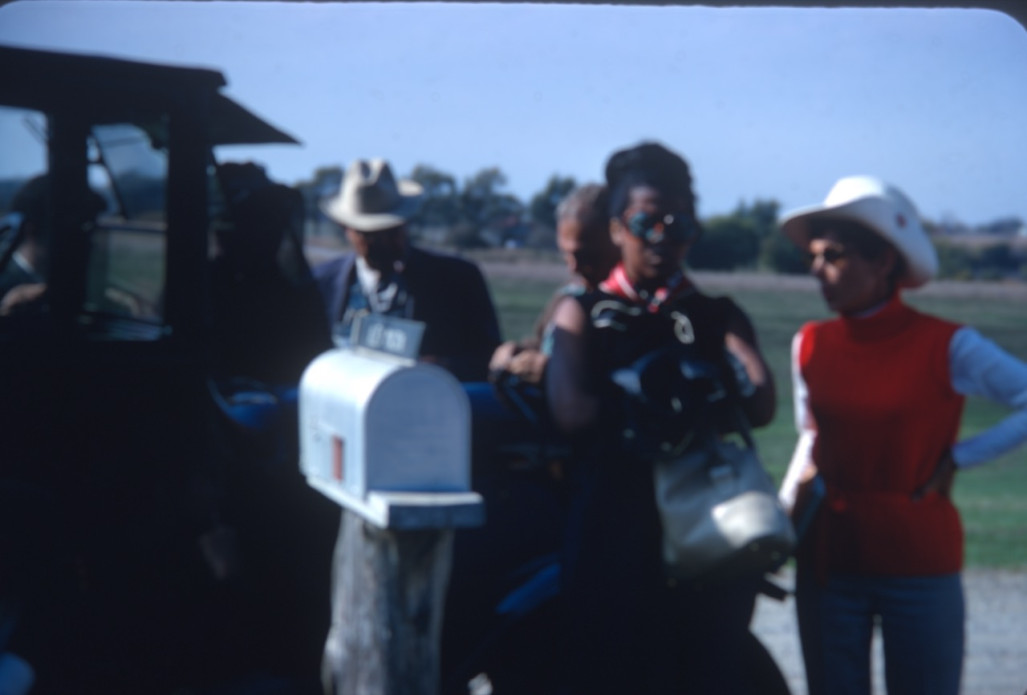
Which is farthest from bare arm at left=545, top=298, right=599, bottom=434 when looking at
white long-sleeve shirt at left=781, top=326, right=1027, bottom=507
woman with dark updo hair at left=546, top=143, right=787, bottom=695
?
white long-sleeve shirt at left=781, top=326, right=1027, bottom=507

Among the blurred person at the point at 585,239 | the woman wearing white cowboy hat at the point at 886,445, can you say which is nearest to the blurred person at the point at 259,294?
the blurred person at the point at 585,239

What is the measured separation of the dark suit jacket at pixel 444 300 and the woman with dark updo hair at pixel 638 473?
1.38 meters

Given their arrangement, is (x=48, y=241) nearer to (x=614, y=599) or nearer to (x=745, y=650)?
(x=614, y=599)

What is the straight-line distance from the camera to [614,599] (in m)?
2.84

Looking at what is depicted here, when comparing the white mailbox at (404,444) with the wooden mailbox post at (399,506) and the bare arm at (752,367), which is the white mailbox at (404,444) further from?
the bare arm at (752,367)

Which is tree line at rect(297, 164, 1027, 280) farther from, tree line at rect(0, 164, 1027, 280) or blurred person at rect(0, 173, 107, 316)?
blurred person at rect(0, 173, 107, 316)

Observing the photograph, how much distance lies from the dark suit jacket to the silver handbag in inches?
61.3

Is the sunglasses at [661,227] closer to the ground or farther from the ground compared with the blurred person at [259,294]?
farther from the ground

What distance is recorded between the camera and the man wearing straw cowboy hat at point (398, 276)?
429 cm

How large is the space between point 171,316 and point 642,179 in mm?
1262

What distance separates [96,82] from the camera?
3.03 metres

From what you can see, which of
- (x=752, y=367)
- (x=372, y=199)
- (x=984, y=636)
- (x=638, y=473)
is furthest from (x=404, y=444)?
(x=984, y=636)

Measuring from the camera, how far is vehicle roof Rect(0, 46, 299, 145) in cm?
297

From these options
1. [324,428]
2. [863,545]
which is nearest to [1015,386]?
[863,545]
